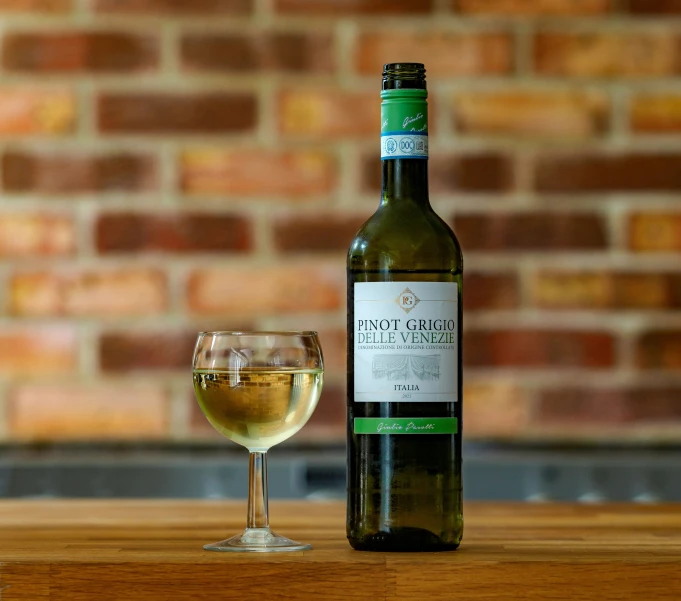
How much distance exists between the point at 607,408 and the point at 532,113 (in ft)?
1.37

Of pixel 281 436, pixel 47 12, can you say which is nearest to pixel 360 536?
pixel 281 436

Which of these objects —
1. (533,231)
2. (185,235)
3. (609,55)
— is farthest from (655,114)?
(185,235)

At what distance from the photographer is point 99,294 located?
1702mm

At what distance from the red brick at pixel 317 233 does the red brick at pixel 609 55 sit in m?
0.36

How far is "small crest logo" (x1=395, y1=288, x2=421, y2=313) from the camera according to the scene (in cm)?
91

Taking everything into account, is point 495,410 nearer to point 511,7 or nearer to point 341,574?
point 511,7

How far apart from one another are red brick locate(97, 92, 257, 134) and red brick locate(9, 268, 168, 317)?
0.66 feet

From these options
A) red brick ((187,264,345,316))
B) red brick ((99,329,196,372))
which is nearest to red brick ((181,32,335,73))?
red brick ((187,264,345,316))

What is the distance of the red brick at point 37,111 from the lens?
1.72 metres

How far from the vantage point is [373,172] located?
5.57 ft

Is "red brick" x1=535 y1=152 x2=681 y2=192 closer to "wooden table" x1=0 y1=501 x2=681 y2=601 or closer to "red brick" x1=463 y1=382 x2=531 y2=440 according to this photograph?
"red brick" x1=463 y1=382 x2=531 y2=440

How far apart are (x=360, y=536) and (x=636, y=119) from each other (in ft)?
3.19

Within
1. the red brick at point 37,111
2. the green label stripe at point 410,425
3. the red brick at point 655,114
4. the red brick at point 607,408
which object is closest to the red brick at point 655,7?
the red brick at point 655,114

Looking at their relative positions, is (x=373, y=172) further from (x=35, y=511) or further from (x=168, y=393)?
(x=35, y=511)
